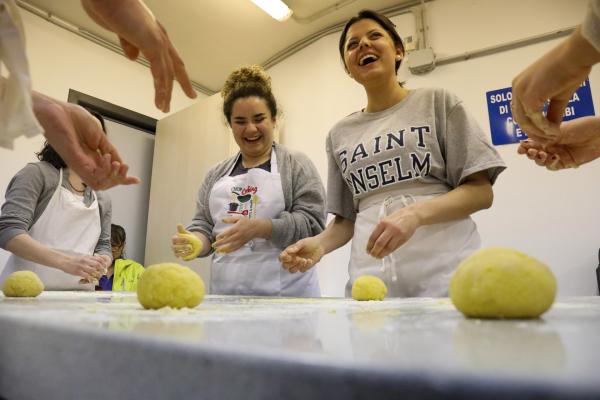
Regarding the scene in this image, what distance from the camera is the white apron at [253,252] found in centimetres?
136

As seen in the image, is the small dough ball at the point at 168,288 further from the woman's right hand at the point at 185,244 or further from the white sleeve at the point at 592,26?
the woman's right hand at the point at 185,244

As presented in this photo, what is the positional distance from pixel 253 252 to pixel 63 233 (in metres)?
0.81

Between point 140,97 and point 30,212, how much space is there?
2052 mm

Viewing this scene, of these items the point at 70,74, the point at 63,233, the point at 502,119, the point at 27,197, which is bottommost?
the point at 63,233

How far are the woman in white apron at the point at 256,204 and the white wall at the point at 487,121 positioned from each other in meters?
1.20

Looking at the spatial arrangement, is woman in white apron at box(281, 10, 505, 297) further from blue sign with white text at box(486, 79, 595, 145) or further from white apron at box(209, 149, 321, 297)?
blue sign with white text at box(486, 79, 595, 145)

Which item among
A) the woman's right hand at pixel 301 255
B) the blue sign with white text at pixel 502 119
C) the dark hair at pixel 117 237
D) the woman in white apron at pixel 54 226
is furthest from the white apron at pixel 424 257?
the dark hair at pixel 117 237

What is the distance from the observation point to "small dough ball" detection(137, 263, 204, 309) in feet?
1.78

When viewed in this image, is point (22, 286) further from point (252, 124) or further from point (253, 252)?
point (252, 124)

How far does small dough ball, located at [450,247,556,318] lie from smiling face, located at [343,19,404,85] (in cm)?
83

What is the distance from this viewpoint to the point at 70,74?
110 inches

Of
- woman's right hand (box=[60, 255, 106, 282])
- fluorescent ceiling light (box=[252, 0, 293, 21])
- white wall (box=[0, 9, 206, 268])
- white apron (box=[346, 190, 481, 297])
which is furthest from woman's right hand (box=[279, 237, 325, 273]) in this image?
white wall (box=[0, 9, 206, 268])

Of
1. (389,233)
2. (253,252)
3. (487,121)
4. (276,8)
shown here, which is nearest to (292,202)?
(253,252)

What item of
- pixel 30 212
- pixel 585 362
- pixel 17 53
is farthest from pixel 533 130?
pixel 30 212
